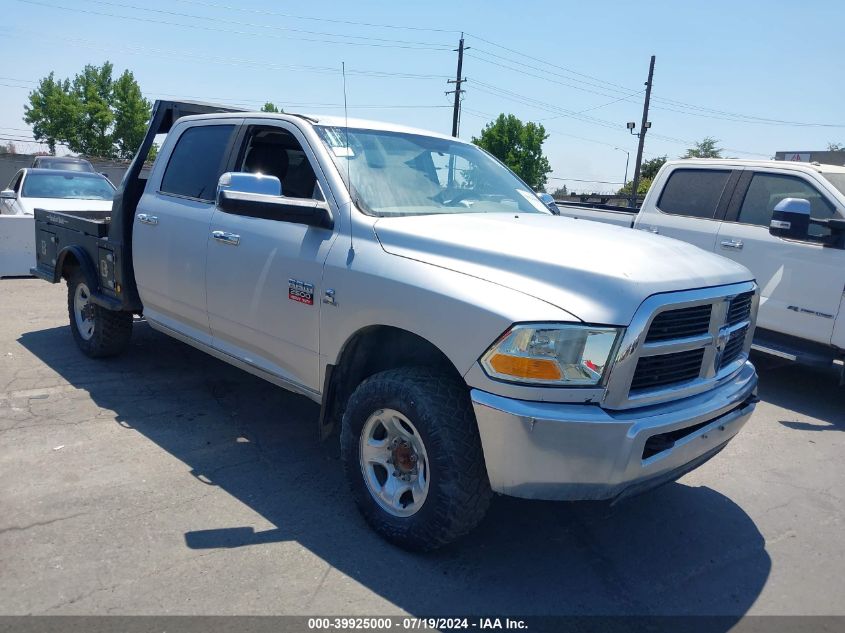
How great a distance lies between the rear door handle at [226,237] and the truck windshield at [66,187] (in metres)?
9.13

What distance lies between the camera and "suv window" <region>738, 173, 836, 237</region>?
6.26m

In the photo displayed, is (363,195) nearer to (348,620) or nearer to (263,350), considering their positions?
(263,350)

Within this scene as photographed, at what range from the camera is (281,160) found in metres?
4.47

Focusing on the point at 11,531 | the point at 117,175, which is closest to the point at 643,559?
the point at 11,531

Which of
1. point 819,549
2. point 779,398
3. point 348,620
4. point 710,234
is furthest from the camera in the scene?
point 710,234

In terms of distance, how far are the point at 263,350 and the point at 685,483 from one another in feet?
9.00

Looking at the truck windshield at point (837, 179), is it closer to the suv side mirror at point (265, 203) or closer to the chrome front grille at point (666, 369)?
the chrome front grille at point (666, 369)

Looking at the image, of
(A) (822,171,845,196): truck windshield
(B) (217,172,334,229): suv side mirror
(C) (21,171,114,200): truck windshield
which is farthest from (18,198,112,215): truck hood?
(A) (822,171,845,196): truck windshield

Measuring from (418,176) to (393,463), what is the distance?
174 centimetres

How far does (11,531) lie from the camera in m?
3.36

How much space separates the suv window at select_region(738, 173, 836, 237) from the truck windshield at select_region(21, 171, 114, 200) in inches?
417

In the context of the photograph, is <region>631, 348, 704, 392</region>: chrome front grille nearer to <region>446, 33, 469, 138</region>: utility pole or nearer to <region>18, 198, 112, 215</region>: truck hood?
<region>18, 198, 112, 215</region>: truck hood

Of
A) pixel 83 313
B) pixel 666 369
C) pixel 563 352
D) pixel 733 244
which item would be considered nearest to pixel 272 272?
pixel 563 352

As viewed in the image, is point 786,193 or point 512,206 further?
point 786,193
